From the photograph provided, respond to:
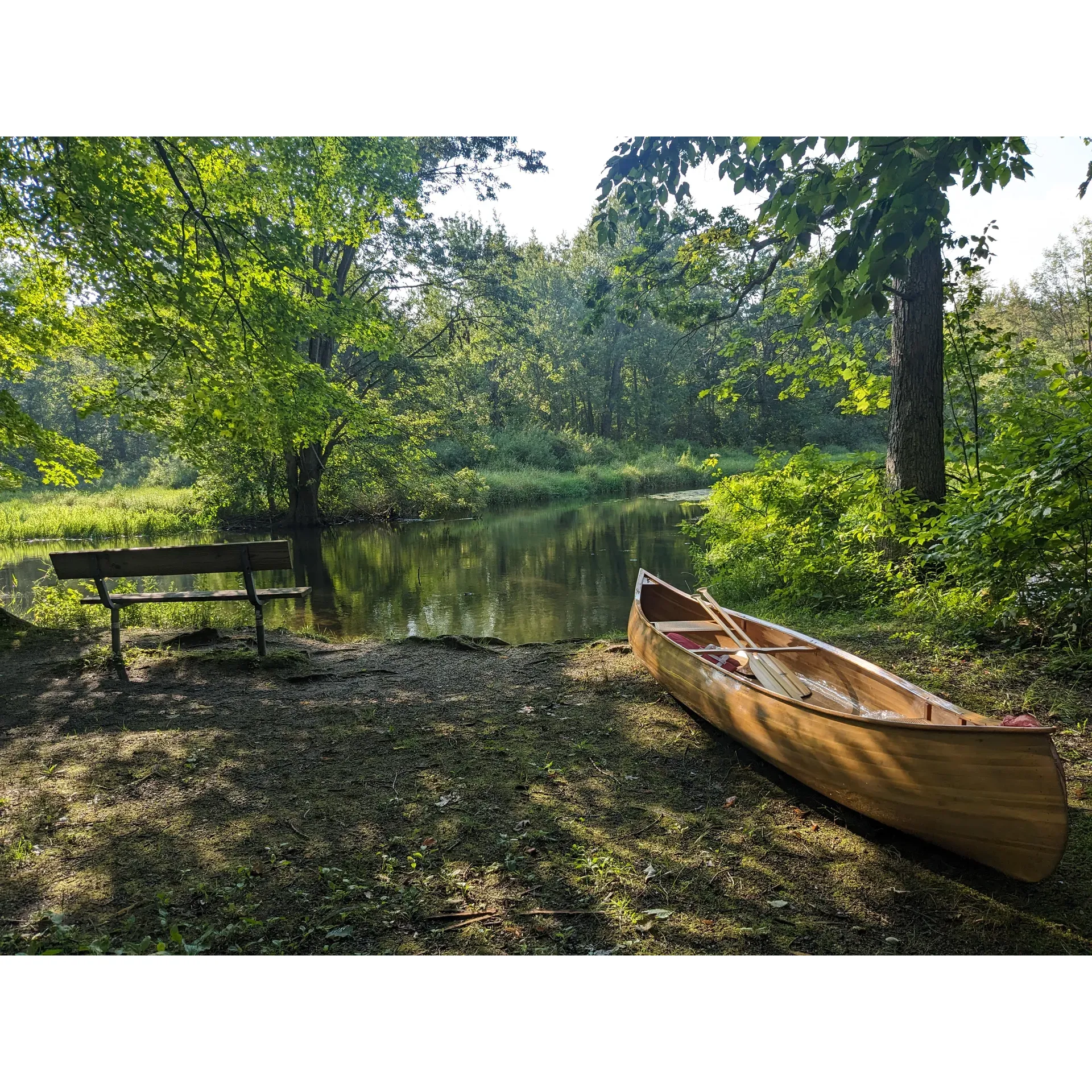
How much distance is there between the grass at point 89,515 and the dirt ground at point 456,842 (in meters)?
14.5

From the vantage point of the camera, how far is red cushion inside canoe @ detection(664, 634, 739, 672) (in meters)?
3.90

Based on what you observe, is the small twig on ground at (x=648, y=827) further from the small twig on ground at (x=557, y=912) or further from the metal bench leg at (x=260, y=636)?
the metal bench leg at (x=260, y=636)

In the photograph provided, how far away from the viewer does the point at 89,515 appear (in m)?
16.7

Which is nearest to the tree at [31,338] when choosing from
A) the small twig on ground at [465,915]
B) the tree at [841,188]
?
the tree at [841,188]

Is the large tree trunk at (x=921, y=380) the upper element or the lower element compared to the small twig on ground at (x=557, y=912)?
upper

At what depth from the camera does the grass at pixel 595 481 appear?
2309cm

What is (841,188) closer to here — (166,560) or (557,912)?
(557,912)

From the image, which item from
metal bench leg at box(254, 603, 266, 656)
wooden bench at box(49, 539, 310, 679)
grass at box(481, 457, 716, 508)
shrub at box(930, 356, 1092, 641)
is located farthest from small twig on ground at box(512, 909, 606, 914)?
grass at box(481, 457, 716, 508)

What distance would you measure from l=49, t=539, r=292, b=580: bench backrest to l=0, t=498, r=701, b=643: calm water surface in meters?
2.72

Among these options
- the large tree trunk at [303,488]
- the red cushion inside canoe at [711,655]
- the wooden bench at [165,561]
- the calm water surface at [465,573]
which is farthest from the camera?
the large tree trunk at [303,488]

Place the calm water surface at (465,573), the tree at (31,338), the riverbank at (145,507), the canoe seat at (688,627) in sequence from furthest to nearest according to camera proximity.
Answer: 1. the riverbank at (145,507)
2. the calm water surface at (465,573)
3. the tree at (31,338)
4. the canoe seat at (688,627)

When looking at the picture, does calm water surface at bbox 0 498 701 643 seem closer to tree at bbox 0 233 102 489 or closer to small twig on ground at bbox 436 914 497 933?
tree at bbox 0 233 102 489

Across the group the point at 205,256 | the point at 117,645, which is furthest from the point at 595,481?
the point at 117,645
